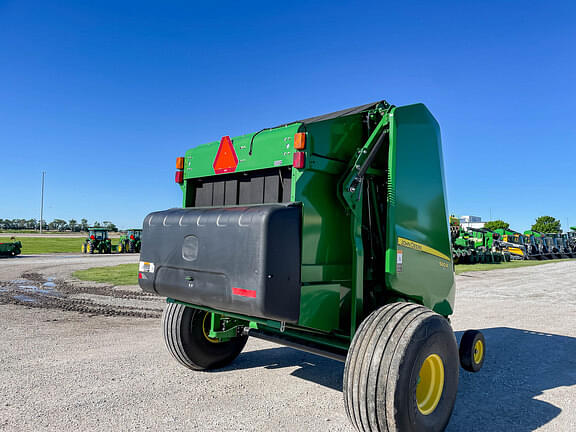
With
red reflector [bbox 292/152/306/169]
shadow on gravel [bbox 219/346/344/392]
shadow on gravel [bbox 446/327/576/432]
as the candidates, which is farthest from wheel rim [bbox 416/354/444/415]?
red reflector [bbox 292/152/306/169]

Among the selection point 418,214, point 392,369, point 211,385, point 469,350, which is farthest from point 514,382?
point 211,385

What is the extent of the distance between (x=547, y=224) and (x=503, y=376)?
85155 millimetres

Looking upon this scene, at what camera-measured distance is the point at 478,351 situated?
14.9 ft

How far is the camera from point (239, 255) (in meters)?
3.14

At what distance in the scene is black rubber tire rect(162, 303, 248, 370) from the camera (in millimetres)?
4602

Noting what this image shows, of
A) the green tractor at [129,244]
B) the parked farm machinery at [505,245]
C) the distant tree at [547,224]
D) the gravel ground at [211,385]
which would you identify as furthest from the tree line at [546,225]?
the gravel ground at [211,385]

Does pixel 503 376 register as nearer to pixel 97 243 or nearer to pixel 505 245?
pixel 505 245

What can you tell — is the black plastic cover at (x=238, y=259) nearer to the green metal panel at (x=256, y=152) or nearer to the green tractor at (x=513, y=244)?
the green metal panel at (x=256, y=152)

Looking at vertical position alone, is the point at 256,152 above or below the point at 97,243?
above

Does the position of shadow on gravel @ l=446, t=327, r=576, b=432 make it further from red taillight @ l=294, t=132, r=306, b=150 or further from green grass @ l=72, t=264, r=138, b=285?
green grass @ l=72, t=264, r=138, b=285

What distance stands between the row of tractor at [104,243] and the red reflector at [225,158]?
32.2m

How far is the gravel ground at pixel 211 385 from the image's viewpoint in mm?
3439

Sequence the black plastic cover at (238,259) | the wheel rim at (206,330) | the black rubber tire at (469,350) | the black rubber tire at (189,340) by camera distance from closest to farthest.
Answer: the black plastic cover at (238,259), the black rubber tire at (469,350), the black rubber tire at (189,340), the wheel rim at (206,330)

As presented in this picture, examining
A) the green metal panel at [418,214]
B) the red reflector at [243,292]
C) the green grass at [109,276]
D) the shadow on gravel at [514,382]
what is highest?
the green metal panel at [418,214]
